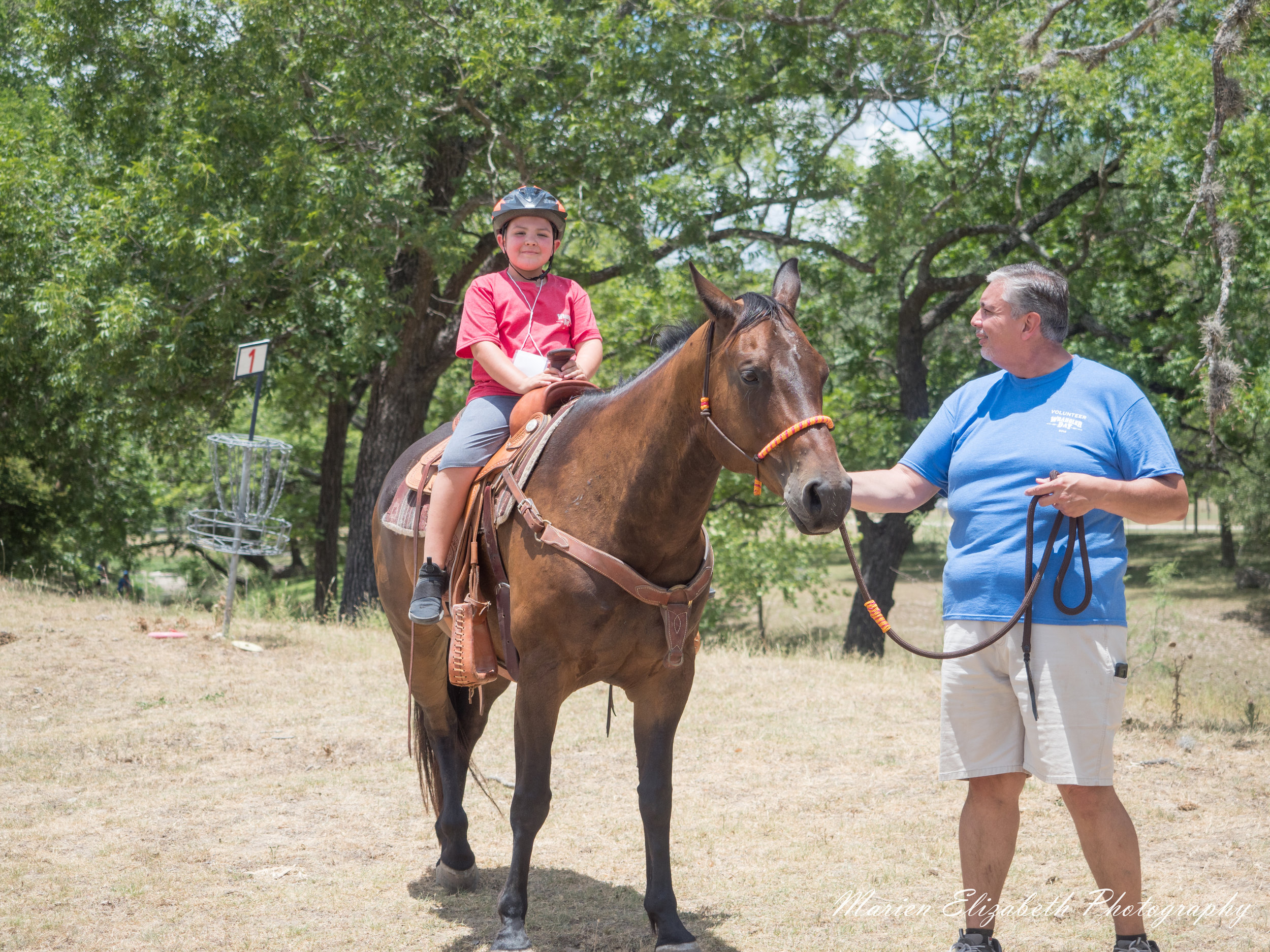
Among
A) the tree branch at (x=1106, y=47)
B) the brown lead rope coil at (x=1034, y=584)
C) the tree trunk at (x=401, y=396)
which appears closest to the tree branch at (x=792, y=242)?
the tree trunk at (x=401, y=396)

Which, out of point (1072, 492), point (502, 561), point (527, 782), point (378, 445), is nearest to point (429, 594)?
point (502, 561)

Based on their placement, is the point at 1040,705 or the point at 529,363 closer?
the point at 1040,705

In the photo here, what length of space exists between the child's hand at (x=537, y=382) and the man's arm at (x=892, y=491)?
1241 mm

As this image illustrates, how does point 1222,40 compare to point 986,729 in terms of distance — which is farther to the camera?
point 1222,40

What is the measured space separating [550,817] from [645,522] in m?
2.72

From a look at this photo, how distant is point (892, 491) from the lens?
3.53 meters

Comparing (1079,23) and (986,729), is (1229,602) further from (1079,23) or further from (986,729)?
(986,729)

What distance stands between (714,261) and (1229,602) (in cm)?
2066

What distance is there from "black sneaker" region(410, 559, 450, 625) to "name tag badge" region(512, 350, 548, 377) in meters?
0.88

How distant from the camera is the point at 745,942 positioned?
12.7 feet

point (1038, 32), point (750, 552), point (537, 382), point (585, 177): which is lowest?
point (750, 552)

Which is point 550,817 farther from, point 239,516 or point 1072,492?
point 239,516

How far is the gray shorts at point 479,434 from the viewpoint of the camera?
4059 millimetres

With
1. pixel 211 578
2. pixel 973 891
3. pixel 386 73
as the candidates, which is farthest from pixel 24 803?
pixel 211 578
